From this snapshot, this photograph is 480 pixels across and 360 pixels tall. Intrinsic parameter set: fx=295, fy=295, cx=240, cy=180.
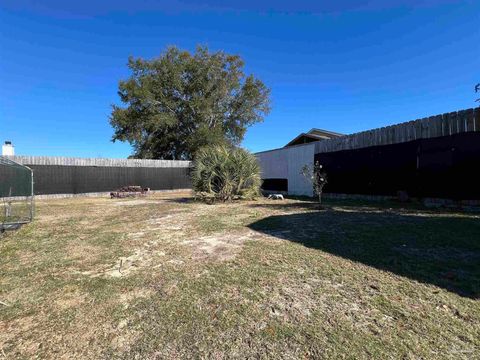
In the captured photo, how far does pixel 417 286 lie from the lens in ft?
9.63

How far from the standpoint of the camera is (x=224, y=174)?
11438 millimetres

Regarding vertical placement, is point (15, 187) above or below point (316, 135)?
below

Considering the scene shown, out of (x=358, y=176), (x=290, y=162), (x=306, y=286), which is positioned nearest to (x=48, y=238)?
(x=306, y=286)

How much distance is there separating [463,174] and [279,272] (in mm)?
8112

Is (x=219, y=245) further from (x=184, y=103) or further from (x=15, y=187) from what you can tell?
(x=184, y=103)

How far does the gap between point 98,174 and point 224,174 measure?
9805 mm

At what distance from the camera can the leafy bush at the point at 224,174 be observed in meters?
11.5

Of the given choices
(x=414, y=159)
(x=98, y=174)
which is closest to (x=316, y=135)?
(x=414, y=159)

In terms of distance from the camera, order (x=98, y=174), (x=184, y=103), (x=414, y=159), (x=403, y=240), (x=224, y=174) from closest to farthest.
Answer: (x=403, y=240)
(x=414, y=159)
(x=224, y=174)
(x=98, y=174)
(x=184, y=103)

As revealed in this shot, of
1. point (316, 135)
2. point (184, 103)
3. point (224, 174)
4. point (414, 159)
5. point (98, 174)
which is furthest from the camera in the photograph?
point (184, 103)

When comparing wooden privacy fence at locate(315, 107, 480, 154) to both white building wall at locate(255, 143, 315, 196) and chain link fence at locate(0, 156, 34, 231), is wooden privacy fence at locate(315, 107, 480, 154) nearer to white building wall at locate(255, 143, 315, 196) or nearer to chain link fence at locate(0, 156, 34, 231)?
white building wall at locate(255, 143, 315, 196)

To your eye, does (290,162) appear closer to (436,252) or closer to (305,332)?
(436,252)

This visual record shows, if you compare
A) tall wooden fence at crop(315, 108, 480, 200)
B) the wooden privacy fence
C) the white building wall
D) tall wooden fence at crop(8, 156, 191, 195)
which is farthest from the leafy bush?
tall wooden fence at crop(8, 156, 191, 195)

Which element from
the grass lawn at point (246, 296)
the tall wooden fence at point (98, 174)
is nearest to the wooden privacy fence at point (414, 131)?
the grass lawn at point (246, 296)
